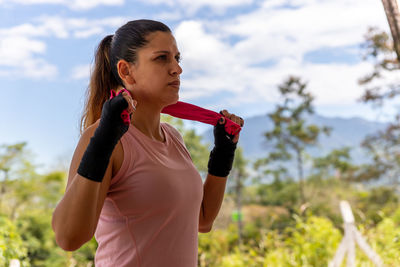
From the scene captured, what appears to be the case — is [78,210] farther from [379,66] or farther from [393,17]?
[379,66]

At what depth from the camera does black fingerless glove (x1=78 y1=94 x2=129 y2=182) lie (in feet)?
2.60

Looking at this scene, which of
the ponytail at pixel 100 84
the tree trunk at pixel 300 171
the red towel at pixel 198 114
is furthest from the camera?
the tree trunk at pixel 300 171

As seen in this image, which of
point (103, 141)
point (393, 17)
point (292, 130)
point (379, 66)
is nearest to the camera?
point (103, 141)

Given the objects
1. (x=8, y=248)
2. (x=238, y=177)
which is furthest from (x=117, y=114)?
(x=238, y=177)

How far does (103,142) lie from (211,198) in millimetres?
466

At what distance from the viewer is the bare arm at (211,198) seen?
3.92 ft

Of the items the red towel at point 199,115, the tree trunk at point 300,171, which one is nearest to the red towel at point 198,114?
the red towel at point 199,115

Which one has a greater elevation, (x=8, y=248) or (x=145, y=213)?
(x=145, y=213)

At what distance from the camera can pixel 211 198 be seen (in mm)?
1194

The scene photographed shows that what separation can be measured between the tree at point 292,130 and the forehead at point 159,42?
8.77m

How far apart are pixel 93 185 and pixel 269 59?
22124 millimetres

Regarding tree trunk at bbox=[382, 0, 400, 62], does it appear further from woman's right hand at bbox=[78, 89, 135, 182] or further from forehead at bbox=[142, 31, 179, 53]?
woman's right hand at bbox=[78, 89, 135, 182]

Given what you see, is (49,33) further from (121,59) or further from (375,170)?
(121,59)

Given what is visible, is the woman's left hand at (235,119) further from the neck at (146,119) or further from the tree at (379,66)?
the tree at (379,66)
